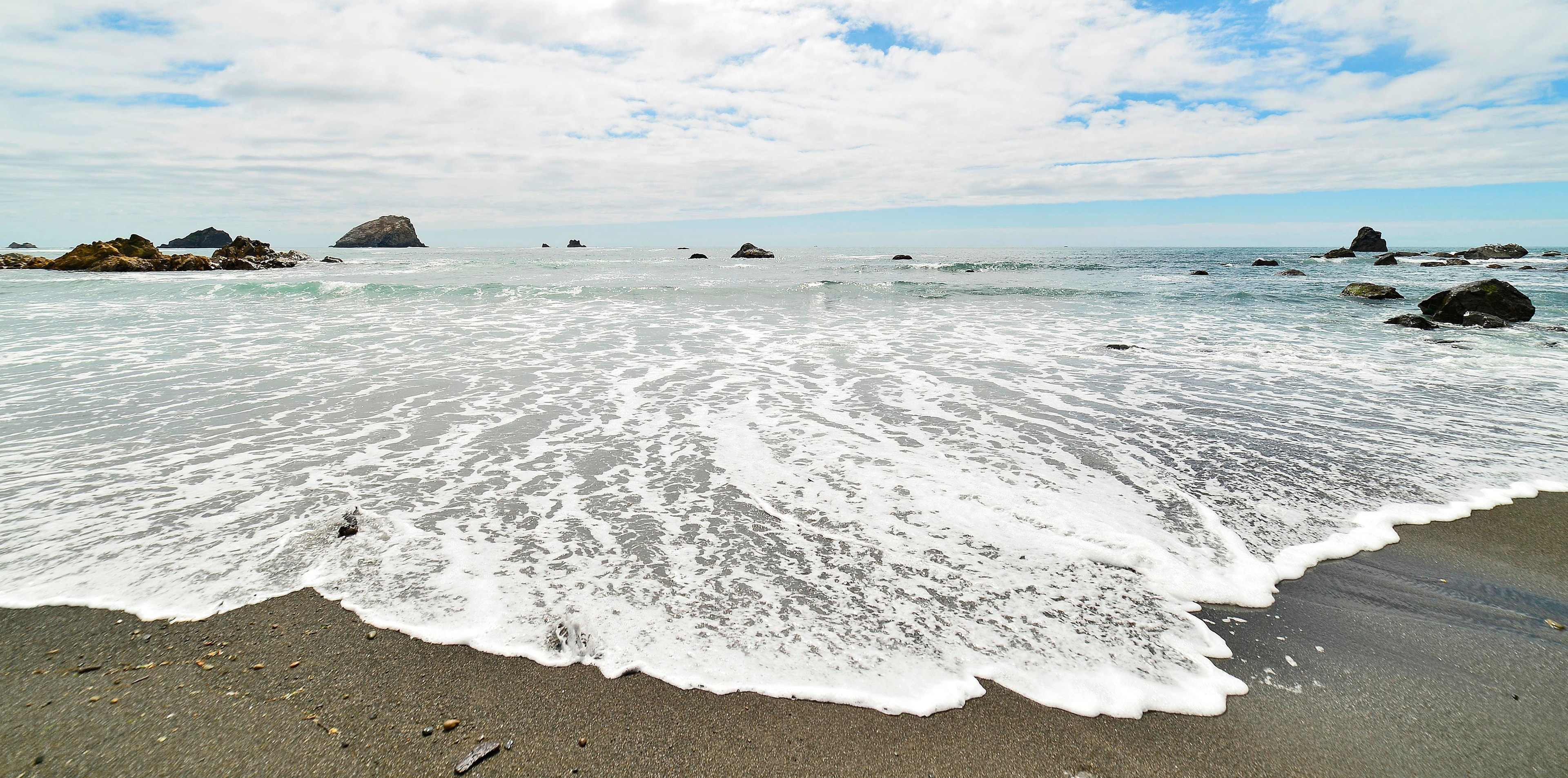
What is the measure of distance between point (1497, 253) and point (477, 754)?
306ft

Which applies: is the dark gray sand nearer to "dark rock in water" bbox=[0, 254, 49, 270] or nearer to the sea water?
the sea water

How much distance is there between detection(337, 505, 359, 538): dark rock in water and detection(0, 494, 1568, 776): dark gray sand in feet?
2.61

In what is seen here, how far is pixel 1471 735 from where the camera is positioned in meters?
2.50

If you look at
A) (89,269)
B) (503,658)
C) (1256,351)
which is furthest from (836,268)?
(503,658)

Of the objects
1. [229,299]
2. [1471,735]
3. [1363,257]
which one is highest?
[1363,257]

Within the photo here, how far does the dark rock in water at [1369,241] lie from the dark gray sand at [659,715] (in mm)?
96362

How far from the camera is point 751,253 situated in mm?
64188

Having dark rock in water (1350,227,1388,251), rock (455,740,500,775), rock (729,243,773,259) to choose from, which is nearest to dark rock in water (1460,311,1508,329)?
rock (455,740,500,775)

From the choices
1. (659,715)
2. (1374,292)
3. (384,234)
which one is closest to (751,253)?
(1374,292)

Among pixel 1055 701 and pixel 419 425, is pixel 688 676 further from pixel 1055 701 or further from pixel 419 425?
pixel 419 425

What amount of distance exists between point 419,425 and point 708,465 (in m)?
3.25

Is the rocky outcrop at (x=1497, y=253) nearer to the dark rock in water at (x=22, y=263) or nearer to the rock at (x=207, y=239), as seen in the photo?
the dark rock in water at (x=22, y=263)

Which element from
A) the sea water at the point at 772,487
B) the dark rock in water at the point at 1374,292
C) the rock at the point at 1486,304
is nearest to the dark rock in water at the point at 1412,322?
the rock at the point at 1486,304

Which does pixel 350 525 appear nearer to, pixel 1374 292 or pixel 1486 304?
pixel 1486 304
